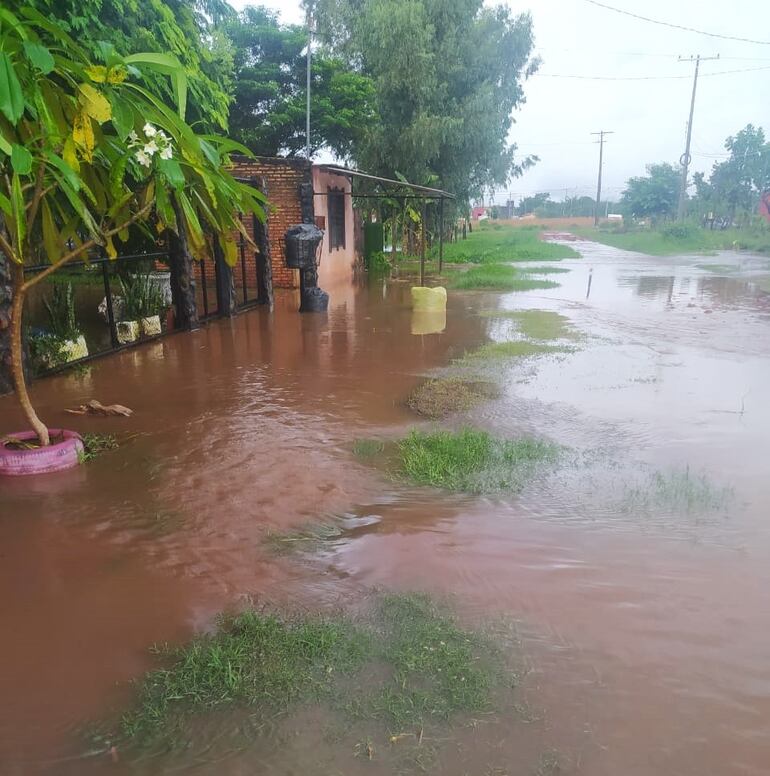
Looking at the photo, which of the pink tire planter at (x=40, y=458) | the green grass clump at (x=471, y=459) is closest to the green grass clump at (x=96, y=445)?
the pink tire planter at (x=40, y=458)

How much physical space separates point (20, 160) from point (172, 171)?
2.76ft

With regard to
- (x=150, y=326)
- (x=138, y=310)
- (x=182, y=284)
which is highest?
(x=182, y=284)

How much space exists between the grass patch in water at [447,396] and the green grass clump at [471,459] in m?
0.70

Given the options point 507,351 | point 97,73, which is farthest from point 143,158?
point 507,351

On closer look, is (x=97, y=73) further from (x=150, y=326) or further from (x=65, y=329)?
(x=150, y=326)

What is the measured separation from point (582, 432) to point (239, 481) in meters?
2.94

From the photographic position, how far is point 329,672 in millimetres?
2594

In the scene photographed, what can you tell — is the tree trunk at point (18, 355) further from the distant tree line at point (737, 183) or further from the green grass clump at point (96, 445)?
the distant tree line at point (737, 183)

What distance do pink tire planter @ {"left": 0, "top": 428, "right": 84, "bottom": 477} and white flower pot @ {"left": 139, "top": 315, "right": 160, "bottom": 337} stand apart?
16.7ft

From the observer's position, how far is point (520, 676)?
2.59 metres

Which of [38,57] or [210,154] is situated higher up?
[38,57]

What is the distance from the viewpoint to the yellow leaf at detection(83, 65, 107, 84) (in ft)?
11.0

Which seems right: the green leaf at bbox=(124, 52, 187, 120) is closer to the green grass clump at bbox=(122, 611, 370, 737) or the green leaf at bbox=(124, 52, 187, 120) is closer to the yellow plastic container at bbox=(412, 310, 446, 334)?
the green grass clump at bbox=(122, 611, 370, 737)

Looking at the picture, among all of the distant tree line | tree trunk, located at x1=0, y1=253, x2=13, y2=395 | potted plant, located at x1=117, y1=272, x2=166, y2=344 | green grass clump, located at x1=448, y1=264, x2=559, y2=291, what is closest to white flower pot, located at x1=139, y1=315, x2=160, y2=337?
potted plant, located at x1=117, y1=272, x2=166, y2=344
